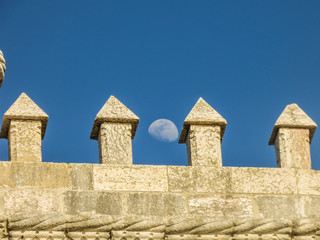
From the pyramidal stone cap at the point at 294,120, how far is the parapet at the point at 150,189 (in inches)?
0.8

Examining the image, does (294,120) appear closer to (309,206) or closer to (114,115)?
(309,206)

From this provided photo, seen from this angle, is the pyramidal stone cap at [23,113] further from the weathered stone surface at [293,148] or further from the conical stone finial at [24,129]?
the weathered stone surface at [293,148]

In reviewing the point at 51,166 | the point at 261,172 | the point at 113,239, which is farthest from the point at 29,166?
the point at 261,172

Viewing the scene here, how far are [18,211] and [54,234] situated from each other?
43 centimetres

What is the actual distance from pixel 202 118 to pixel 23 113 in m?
1.86

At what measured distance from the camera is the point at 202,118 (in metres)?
15.4

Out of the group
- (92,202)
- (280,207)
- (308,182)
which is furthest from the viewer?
(308,182)

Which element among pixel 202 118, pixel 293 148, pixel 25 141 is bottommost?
pixel 293 148

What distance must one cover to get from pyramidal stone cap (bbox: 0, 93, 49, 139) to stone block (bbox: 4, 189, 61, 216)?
78 cm

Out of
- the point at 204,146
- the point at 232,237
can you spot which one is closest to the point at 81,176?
the point at 204,146

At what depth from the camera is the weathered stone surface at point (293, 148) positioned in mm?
15508

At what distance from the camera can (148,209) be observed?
1470 cm

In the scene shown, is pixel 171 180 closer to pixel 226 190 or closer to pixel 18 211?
pixel 226 190

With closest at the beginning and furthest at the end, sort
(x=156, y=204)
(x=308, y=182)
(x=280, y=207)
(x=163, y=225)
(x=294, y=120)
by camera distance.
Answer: (x=163, y=225) → (x=156, y=204) → (x=280, y=207) → (x=308, y=182) → (x=294, y=120)
